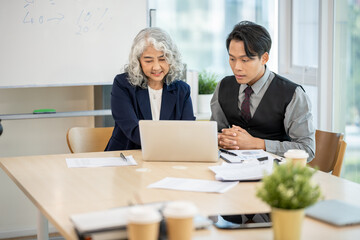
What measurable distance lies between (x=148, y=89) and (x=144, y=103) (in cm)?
10

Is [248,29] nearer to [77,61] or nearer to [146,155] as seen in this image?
[146,155]

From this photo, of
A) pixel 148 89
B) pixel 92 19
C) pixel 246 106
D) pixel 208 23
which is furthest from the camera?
pixel 208 23

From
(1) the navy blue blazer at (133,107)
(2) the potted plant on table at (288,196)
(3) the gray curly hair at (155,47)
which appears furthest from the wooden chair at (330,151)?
(2) the potted plant on table at (288,196)

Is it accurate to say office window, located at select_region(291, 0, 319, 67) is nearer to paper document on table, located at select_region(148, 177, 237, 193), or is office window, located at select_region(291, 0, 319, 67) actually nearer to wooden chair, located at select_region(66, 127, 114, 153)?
wooden chair, located at select_region(66, 127, 114, 153)

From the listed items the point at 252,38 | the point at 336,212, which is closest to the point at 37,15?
the point at 252,38

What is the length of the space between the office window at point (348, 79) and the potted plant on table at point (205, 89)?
909mm

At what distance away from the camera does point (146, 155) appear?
2.40 metres

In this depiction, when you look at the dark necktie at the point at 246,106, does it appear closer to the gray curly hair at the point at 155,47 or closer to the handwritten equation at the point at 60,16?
the gray curly hair at the point at 155,47

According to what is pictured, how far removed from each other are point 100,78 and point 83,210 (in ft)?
6.83

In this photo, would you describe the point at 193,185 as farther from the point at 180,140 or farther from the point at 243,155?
the point at 243,155

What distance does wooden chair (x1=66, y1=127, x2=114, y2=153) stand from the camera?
9.71 ft

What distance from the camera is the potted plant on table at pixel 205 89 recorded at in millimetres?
4043

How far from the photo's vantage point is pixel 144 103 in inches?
114

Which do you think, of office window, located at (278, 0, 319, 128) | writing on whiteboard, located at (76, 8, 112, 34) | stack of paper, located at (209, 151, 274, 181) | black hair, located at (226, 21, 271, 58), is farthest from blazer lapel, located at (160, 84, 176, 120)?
office window, located at (278, 0, 319, 128)
